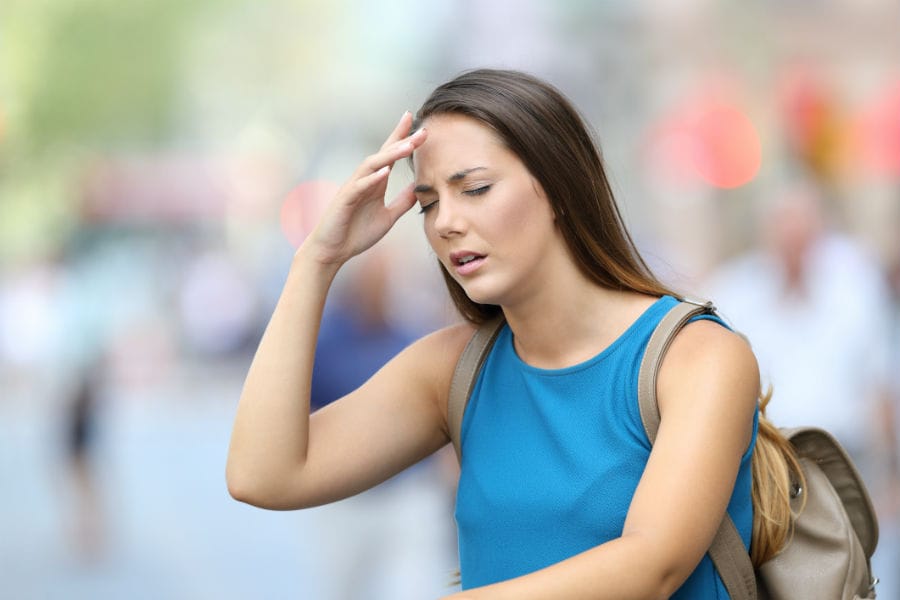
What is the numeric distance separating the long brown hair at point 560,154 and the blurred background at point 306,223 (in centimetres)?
43

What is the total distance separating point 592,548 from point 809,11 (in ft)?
56.5

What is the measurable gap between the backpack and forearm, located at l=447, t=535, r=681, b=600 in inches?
9.3

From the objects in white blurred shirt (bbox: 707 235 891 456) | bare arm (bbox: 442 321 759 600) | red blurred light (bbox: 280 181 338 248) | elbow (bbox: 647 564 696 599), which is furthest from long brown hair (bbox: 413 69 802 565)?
red blurred light (bbox: 280 181 338 248)

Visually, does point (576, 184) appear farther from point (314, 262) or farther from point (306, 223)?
point (306, 223)

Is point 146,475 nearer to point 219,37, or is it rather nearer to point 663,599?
point 663,599

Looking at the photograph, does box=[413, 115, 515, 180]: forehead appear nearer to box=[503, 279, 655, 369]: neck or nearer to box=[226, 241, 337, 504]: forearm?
box=[503, 279, 655, 369]: neck

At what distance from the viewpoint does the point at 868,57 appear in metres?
18.5

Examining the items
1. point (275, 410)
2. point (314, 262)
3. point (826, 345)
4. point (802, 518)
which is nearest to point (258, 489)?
point (275, 410)

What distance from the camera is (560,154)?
230 cm

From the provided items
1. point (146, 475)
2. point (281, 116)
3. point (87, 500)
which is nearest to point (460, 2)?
point (146, 475)

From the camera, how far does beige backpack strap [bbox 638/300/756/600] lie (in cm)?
217

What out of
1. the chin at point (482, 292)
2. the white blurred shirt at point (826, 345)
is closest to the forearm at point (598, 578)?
the chin at point (482, 292)

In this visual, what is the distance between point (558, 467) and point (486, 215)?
45 cm

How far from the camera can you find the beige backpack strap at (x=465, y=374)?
8.13ft
